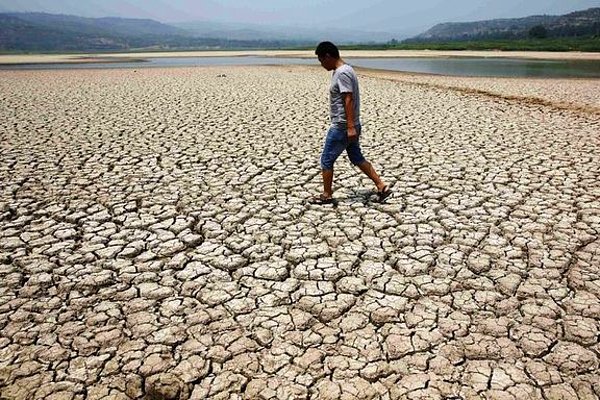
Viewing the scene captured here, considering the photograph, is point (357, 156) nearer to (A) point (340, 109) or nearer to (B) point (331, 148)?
(B) point (331, 148)

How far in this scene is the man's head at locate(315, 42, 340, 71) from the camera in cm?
383

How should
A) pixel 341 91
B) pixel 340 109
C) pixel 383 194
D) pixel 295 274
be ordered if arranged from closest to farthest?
pixel 295 274 < pixel 341 91 < pixel 340 109 < pixel 383 194

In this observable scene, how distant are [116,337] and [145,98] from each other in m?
A: 12.5

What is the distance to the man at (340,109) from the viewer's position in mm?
3908

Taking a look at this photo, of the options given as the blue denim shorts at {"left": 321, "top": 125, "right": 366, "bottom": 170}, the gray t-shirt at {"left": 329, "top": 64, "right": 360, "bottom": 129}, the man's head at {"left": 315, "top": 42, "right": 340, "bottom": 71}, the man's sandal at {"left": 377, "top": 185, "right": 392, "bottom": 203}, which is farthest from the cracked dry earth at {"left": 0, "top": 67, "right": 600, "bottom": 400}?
the man's head at {"left": 315, "top": 42, "right": 340, "bottom": 71}

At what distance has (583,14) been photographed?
518 ft

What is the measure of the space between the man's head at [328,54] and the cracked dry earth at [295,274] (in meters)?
1.61

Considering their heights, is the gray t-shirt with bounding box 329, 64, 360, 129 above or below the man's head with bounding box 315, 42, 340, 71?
below

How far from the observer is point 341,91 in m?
3.96

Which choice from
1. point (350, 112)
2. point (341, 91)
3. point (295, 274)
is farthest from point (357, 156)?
point (295, 274)

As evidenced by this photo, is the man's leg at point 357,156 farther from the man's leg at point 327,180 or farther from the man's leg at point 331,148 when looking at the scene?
the man's leg at point 327,180

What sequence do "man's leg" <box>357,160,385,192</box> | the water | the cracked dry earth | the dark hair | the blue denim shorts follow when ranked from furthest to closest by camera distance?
the water, "man's leg" <box>357,160,385,192</box>, the blue denim shorts, the dark hair, the cracked dry earth

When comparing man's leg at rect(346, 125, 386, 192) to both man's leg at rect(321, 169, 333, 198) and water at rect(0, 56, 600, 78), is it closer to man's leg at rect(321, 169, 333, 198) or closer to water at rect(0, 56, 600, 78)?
man's leg at rect(321, 169, 333, 198)

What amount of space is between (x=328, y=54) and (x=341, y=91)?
0.37 meters
